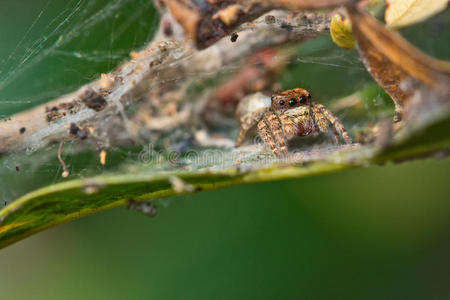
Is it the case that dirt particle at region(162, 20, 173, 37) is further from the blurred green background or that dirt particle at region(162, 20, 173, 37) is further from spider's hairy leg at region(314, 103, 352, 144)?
spider's hairy leg at region(314, 103, 352, 144)

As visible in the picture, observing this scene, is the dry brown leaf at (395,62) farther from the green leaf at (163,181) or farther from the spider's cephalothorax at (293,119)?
the spider's cephalothorax at (293,119)

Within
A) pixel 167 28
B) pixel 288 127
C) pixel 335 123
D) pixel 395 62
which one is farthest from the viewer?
pixel 167 28

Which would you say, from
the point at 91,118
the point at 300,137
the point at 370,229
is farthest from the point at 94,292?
the point at 370,229

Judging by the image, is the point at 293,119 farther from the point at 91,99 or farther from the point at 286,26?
the point at 91,99

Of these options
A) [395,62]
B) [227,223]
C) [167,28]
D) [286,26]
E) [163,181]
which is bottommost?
[163,181]

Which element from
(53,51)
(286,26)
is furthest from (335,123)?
(53,51)

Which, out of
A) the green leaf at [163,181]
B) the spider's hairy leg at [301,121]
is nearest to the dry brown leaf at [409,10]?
the spider's hairy leg at [301,121]
